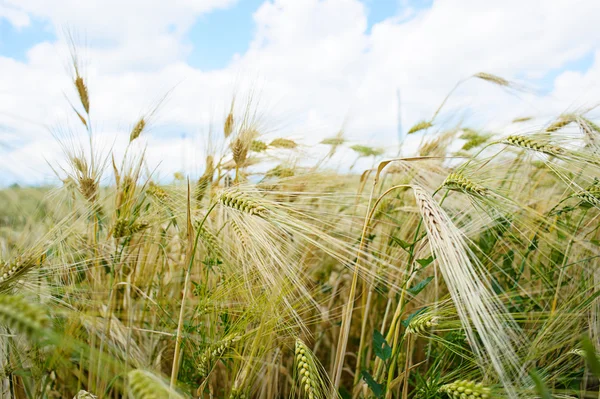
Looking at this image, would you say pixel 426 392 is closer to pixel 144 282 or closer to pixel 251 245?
pixel 251 245

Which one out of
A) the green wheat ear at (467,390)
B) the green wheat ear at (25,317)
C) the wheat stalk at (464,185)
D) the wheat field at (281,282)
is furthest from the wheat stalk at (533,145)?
the green wheat ear at (25,317)

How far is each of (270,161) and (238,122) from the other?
1.19 feet

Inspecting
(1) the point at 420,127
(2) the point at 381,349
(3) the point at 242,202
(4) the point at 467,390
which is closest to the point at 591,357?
(4) the point at 467,390

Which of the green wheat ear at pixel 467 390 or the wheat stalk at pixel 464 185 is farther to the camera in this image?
the wheat stalk at pixel 464 185

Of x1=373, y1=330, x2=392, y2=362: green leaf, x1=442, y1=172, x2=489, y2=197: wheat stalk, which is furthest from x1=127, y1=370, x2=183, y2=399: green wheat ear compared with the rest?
x1=442, y1=172, x2=489, y2=197: wheat stalk

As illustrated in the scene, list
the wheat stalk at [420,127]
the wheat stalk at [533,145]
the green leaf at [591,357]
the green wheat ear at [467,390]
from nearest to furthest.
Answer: the green leaf at [591,357] → the green wheat ear at [467,390] → the wheat stalk at [533,145] → the wheat stalk at [420,127]

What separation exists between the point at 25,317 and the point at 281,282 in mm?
561

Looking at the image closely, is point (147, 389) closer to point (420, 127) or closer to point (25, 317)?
point (25, 317)

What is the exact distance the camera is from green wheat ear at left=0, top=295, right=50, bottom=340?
1.80 ft

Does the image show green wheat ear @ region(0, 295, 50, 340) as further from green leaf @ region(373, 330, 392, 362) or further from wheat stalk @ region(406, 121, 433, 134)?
wheat stalk @ region(406, 121, 433, 134)

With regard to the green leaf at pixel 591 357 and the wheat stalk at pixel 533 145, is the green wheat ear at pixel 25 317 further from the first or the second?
the wheat stalk at pixel 533 145

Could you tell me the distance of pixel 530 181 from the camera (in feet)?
6.56

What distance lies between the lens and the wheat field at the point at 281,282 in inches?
36.4

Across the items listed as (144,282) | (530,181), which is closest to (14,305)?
(144,282)
